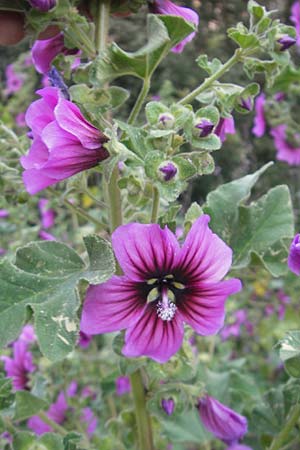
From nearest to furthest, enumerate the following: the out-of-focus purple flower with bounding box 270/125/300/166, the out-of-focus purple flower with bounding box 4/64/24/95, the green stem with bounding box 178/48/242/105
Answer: the green stem with bounding box 178/48/242/105, the out-of-focus purple flower with bounding box 270/125/300/166, the out-of-focus purple flower with bounding box 4/64/24/95

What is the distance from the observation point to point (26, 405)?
0.84 meters

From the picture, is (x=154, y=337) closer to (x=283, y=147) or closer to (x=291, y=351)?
(x=291, y=351)

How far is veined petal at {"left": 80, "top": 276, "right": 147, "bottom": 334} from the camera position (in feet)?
2.11

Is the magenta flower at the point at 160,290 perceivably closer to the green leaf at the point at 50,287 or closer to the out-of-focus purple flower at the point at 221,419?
the green leaf at the point at 50,287

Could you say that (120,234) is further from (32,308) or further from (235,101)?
(235,101)

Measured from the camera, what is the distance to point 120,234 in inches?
24.4

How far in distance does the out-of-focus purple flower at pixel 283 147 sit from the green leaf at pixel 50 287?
4.78ft

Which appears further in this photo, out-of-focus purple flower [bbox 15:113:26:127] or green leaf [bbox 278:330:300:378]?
out-of-focus purple flower [bbox 15:113:26:127]

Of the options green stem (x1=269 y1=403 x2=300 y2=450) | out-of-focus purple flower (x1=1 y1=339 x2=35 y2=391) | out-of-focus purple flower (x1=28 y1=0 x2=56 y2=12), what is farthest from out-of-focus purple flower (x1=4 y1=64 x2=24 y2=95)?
green stem (x1=269 y1=403 x2=300 y2=450)

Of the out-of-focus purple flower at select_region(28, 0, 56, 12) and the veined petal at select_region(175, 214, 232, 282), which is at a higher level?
the out-of-focus purple flower at select_region(28, 0, 56, 12)

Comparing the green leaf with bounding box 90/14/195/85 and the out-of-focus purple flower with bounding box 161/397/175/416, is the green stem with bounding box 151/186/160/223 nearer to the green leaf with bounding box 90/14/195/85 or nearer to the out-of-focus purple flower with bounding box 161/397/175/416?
the green leaf with bounding box 90/14/195/85

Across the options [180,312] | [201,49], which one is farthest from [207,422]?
[201,49]

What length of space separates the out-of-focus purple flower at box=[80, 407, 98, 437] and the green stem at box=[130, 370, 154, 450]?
1.97 ft

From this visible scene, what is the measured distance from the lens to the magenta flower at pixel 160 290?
63cm
